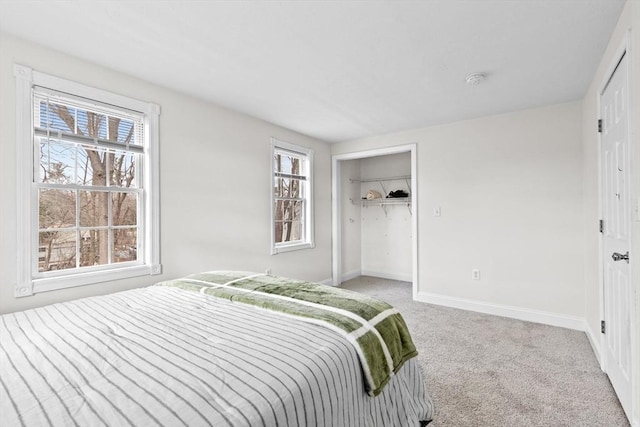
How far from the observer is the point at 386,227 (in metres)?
5.54

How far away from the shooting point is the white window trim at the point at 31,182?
6.50 ft

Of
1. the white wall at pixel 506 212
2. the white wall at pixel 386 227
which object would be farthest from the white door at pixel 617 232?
the white wall at pixel 386 227

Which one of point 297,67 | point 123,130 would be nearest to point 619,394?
point 297,67

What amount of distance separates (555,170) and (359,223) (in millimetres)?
3179

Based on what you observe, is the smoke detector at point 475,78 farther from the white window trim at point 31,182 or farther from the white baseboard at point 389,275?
the white baseboard at point 389,275

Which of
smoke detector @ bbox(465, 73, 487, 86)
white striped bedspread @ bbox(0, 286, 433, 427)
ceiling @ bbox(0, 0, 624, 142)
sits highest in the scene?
ceiling @ bbox(0, 0, 624, 142)

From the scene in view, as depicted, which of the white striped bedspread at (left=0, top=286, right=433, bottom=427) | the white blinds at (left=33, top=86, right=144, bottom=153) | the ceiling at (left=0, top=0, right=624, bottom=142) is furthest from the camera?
the white blinds at (left=33, top=86, right=144, bottom=153)

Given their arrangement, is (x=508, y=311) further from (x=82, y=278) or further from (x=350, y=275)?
(x=82, y=278)

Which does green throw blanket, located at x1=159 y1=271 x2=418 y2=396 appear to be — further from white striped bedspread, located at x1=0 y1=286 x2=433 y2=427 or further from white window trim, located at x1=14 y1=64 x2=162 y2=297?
white window trim, located at x1=14 y1=64 x2=162 y2=297

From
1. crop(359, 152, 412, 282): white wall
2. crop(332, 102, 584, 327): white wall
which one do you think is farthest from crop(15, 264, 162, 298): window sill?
crop(359, 152, 412, 282): white wall

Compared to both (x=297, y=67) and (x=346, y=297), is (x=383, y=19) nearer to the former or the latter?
(x=297, y=67)

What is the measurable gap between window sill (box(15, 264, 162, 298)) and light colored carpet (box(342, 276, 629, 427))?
2472 mm

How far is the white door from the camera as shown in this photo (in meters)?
1.76

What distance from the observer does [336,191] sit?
195 inches
